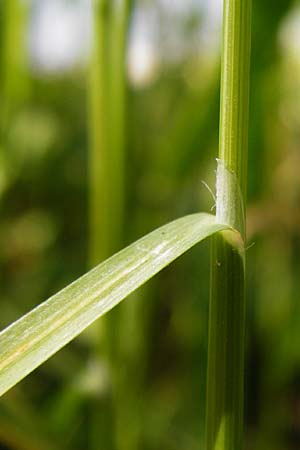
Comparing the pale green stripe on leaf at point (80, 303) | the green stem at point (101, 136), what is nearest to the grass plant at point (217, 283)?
the pale green stripe on leaf at point (80, 303)

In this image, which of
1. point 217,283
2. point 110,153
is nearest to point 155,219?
point 110,153

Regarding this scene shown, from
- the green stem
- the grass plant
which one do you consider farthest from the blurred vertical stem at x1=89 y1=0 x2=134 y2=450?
the grass plant

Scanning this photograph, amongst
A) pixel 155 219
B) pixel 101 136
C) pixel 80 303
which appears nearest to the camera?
pixel 80 303

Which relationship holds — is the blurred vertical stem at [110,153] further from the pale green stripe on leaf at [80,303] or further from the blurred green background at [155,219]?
the pale green stripe on leaf at [80,303]

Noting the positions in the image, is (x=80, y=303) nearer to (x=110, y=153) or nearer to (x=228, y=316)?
(x=228, y=316)

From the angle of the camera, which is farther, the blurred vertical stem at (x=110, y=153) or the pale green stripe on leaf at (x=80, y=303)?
the blurred vertical stem at (x=110, y=153)

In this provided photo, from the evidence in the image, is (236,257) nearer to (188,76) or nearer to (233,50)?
(233,50)

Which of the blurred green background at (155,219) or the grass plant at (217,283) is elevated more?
the grass plant at (217,283)
